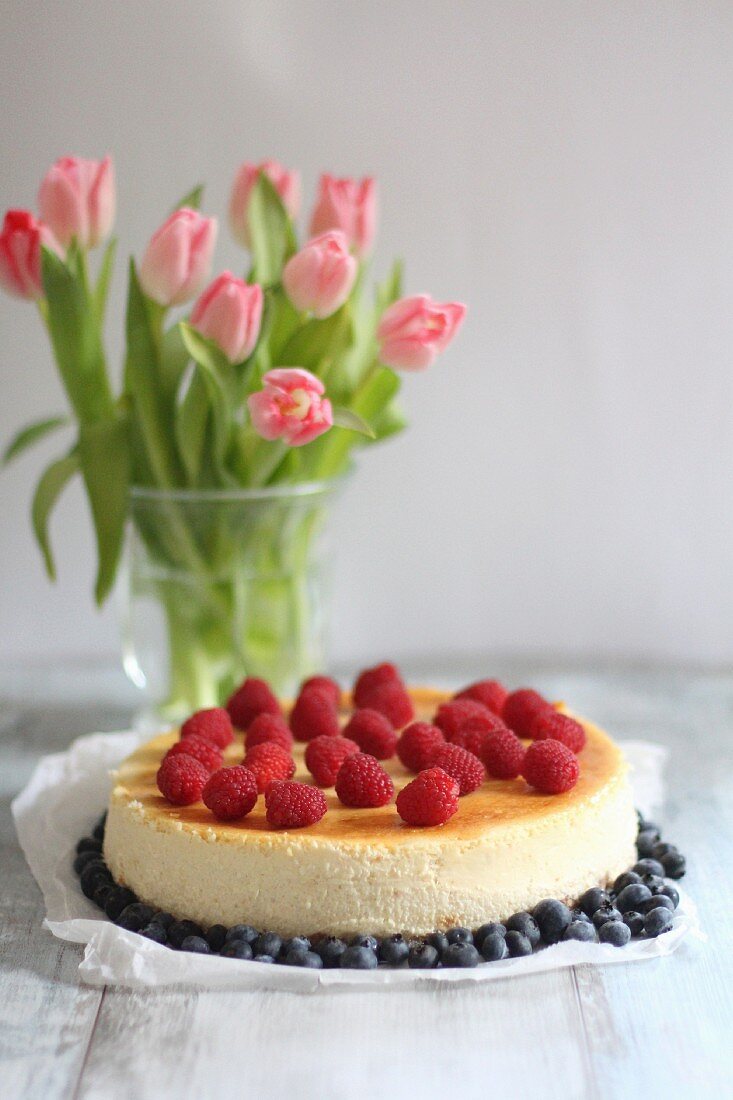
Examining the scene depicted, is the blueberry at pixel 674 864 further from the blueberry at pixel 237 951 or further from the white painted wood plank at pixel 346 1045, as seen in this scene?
the blueberry at pixel 237 951

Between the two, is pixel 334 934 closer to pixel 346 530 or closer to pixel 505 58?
pixel 346 530

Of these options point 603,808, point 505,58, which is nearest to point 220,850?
point 603,808

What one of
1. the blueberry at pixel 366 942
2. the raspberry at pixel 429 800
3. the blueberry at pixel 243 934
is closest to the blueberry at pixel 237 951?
the blueberry at pixel 243 934

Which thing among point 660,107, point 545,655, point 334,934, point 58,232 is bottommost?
point 545,655

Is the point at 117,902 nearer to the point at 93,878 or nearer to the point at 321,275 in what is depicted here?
the point at 93,878

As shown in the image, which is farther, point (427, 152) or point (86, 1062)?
point (427, 152)

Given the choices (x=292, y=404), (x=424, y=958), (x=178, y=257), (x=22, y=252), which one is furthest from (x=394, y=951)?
(x=22, y=252)

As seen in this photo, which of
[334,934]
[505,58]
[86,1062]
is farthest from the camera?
[505,58]
